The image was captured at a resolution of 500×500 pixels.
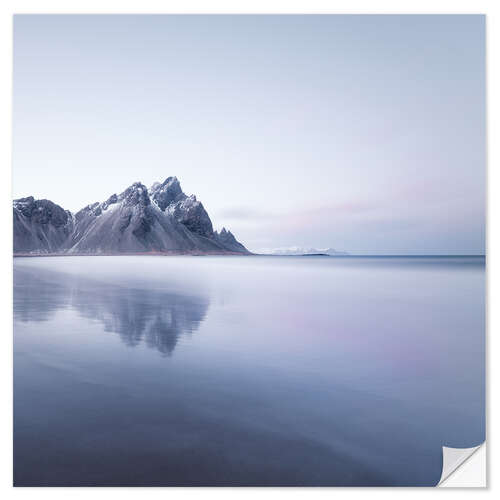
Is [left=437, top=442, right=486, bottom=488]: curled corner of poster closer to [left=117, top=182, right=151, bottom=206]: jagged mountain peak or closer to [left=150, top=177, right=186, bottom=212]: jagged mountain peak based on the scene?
[left=150, top=177, right=186, bottom=212]: jagged mountain peak

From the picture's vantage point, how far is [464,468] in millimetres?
4457

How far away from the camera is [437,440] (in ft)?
13.1

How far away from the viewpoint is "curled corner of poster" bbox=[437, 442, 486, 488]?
403 cm

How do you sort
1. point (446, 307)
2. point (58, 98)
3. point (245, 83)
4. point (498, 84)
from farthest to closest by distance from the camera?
point (446, 307), point (245, 83), point (58, 98), point (498, 84)

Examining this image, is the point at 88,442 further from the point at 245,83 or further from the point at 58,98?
the point at 245,83

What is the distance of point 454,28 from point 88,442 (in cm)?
828

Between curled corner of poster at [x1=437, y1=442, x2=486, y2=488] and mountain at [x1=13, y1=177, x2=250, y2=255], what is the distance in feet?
21.8

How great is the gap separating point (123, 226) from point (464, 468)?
52.1m
